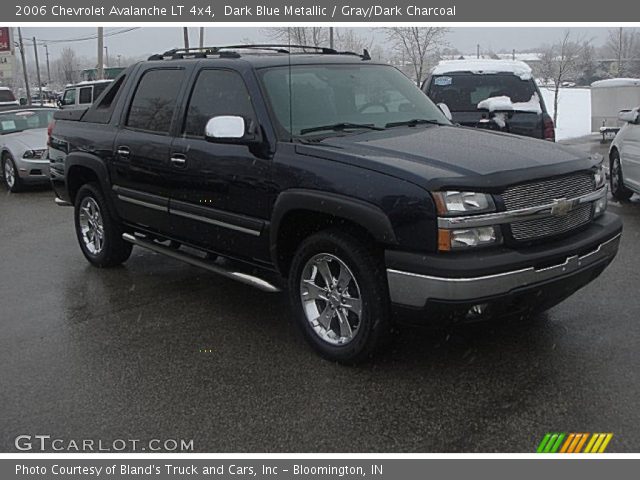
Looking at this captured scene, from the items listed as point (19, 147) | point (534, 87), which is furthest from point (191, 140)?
point (19, 147)

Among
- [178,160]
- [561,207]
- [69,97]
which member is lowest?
[561,207]

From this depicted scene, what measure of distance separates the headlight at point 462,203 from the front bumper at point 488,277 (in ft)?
0.76

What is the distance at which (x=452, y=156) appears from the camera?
397cm

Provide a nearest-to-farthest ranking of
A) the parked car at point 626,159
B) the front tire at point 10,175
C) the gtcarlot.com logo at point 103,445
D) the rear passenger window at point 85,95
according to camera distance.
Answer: the gtcarlot.com logo at point 103,445
the parked car at point 626,159
the front tire at point 10,175
the rear passenger window at point 85,95

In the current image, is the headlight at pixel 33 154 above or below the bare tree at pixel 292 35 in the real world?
below

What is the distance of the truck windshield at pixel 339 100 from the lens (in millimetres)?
4660

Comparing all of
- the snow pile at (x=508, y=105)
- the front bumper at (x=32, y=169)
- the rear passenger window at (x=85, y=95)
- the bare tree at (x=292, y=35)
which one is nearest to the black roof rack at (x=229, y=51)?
the snow pile at (x=508, y=105)

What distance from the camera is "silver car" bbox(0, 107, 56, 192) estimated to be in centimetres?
1200

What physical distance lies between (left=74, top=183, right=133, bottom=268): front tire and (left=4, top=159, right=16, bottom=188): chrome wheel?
6.14m

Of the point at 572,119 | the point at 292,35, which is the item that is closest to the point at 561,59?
the point at 572,119

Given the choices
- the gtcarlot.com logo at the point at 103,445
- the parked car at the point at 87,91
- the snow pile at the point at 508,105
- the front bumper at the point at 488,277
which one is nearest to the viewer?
the gtcarlot.com logo at the point at 103,445

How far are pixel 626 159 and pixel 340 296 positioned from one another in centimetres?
593

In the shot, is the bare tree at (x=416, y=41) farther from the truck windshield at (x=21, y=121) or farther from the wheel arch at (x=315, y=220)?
the wheel arch at (x=315, y=220)

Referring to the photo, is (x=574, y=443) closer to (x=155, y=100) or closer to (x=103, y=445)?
(x=103, y=445)
